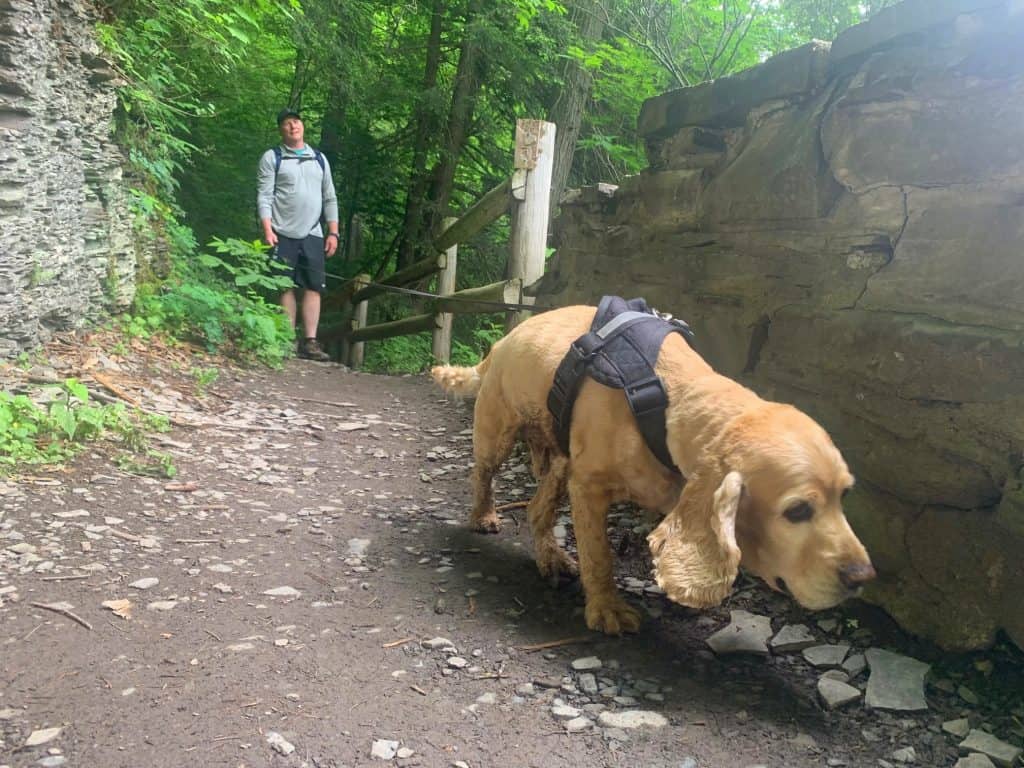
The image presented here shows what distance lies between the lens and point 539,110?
10.6m

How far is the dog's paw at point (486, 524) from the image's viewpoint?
12.8 feet

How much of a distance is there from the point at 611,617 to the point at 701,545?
74cm

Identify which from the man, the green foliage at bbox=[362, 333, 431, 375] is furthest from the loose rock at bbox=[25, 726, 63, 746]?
the green foliage at bbox=[362, 333, 431, 375]

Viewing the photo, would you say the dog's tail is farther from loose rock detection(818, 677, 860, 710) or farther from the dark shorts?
the dark shorts

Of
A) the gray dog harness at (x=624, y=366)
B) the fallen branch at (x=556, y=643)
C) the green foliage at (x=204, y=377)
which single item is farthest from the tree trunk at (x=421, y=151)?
the fallen branch at (x=556, y=643)

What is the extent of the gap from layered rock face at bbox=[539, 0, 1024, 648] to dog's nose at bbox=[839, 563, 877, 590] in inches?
22.7

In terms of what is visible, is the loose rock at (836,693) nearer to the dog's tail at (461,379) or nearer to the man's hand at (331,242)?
the dog's tail at (461,379)

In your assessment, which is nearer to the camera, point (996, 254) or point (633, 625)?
point (996, 254)

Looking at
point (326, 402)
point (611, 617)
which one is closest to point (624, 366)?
point (611, 617)

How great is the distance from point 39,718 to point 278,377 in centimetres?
492

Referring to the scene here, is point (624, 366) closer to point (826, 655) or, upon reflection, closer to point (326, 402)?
point (826, 655)

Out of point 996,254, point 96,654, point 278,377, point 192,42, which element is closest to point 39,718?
point 96,654

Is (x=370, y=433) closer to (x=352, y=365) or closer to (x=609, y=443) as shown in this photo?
(x=609, y=443)

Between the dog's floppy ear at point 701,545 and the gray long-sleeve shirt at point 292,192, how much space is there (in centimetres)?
641
